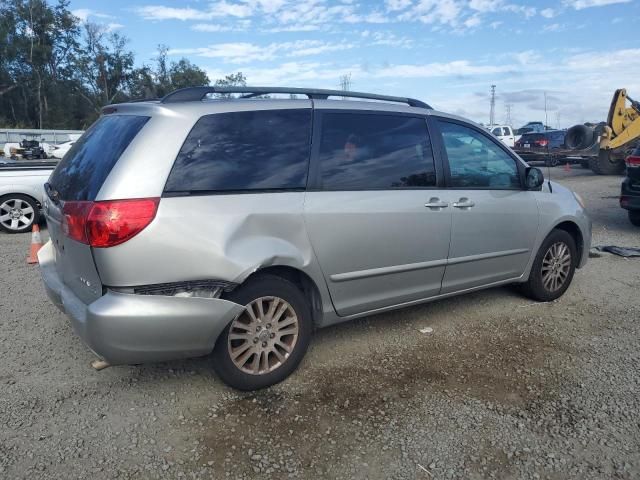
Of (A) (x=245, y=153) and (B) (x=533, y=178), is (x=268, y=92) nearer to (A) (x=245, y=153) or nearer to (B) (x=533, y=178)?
(A) (x=245, y=153)

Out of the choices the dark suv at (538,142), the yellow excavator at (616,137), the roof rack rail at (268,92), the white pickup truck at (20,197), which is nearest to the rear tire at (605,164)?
the yellow excavator at (616,137)

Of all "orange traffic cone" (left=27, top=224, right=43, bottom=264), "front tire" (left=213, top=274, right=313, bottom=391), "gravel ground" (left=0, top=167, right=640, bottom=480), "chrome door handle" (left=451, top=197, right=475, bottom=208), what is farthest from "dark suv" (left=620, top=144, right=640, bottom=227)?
"orange traffic cone" (left=27, top=224, right=43, bottom=264)

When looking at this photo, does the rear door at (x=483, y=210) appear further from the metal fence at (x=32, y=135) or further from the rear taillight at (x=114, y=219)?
the metal fence at (x=32, y=135)

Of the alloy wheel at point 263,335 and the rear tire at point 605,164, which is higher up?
the rear tire at point 605,164

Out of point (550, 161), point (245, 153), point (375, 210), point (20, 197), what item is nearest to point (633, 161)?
point (550, 161)

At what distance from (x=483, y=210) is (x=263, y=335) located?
6.92 feet

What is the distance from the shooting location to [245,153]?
3.11m

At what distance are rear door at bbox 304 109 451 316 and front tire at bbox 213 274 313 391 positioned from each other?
→ 316 mm

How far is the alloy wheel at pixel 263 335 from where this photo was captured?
3119 millimetres

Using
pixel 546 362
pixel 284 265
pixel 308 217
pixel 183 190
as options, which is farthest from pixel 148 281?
pixel 546 362

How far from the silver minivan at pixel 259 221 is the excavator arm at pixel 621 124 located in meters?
15.3

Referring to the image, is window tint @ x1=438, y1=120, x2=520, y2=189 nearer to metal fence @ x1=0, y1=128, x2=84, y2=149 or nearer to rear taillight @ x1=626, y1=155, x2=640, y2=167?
rear taillight @ x1=626, y1=155, x2=640, y2=167

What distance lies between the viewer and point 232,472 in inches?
99.0

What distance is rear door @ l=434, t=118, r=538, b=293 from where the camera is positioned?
404 cm
